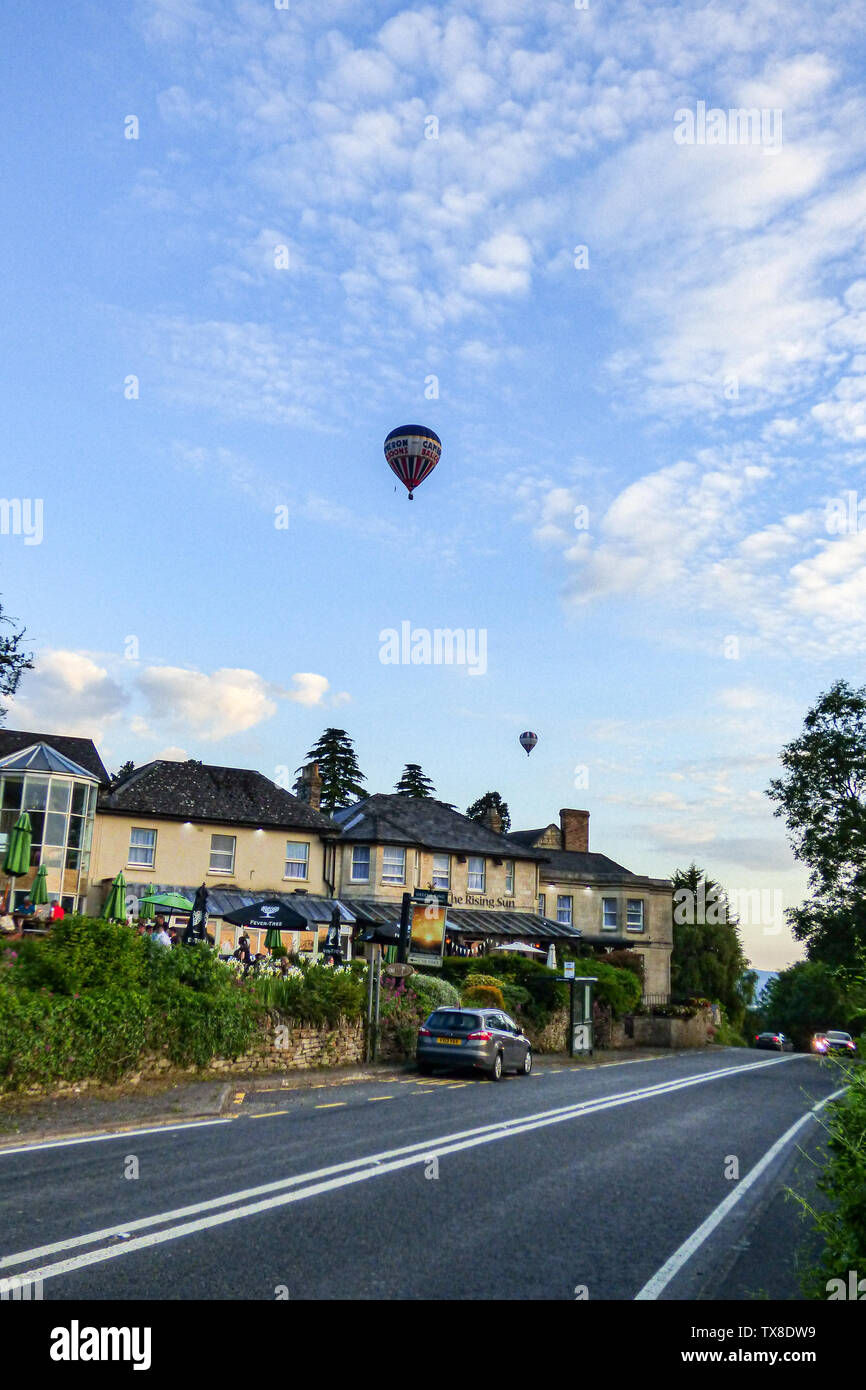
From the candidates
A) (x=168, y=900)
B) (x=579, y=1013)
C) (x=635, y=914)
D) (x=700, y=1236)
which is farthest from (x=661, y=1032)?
(x=700, y=1236)

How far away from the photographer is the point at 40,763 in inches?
1433

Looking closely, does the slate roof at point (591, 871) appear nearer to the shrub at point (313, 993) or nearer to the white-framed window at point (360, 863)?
the white-framed window at point (360, 863)

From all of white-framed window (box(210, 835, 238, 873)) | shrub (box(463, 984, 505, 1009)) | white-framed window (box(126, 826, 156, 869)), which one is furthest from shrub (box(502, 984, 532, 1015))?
white-framed window (box(126, 826, 156, 869))

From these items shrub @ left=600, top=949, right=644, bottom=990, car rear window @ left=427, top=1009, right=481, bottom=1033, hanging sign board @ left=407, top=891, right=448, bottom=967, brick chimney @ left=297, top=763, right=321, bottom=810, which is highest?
brick chimney @ left=297, top=763, right=321, bottom=810

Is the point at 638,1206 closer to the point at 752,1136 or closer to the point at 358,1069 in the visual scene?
the point at 752,1136

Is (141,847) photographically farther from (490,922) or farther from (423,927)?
(423,927)

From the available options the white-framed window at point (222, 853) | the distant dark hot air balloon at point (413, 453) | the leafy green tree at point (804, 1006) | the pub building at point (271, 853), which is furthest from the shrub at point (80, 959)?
the leafy green tree at point (804, 1006)

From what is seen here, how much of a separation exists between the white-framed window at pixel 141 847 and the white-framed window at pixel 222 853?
2349mm

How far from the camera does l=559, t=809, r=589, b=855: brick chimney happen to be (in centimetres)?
6278

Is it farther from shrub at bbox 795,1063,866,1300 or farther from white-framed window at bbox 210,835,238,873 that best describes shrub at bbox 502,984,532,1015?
shrub at bbox 795,1063,866,1300

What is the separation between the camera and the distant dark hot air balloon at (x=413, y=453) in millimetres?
36031

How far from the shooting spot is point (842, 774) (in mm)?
48781

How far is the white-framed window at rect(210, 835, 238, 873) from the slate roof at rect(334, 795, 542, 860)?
17.9 feet

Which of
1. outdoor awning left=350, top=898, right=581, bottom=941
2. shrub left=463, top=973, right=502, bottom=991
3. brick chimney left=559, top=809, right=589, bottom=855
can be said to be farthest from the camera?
brick chimney left=559, top=809, right=589, bottom=855
